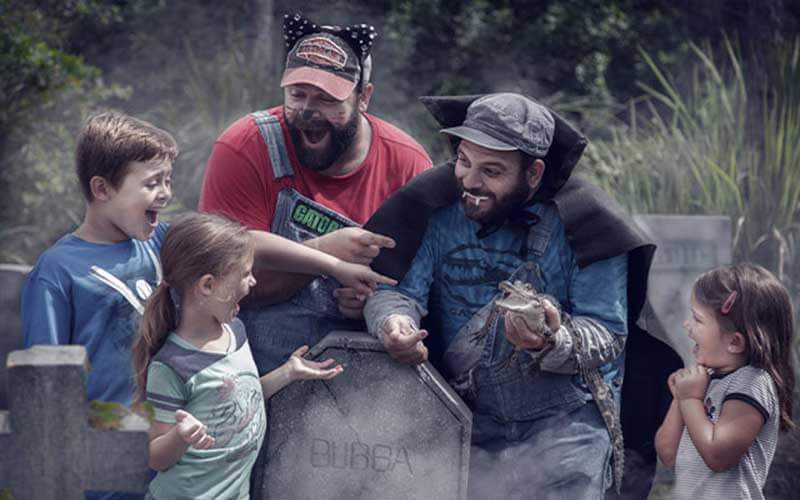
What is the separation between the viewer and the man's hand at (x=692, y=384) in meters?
3.32

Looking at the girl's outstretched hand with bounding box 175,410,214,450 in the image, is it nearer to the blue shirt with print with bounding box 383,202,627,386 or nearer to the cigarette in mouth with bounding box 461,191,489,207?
the blue shirt with print with bounding box 383,202,627,386

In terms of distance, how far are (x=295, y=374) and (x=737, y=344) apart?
123 cm

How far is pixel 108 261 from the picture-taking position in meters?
3.22

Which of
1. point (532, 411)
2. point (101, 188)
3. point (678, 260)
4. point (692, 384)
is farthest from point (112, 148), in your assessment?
point (678, 260)

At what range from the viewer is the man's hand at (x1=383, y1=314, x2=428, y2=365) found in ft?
Answer: 10.6

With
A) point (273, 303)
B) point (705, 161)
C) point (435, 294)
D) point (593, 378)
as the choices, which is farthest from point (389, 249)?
point (705, 161)

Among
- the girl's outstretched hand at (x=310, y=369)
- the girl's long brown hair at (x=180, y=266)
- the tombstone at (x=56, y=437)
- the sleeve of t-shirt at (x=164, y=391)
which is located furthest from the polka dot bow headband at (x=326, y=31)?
the tombstone at (x=56, y=437)

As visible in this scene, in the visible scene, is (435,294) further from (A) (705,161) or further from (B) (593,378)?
(A) (705,161)

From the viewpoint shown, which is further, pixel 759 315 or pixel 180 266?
pixel 759 315

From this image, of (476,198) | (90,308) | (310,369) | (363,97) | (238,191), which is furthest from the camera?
(363,97)

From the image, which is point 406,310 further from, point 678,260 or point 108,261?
point 678,260

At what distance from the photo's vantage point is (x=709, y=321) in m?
3.34

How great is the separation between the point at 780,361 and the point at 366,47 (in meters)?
1.61

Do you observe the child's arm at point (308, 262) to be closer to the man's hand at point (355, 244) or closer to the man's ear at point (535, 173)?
the man's hand at point (355, 244)
